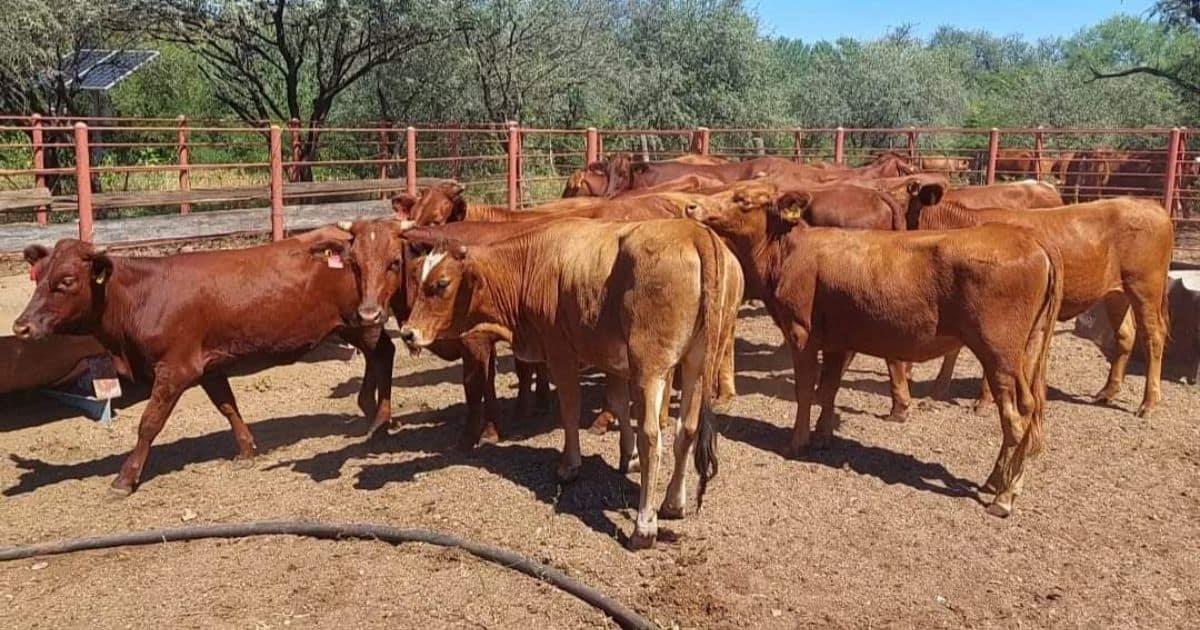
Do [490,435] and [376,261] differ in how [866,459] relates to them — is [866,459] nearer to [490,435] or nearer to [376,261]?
[490,435]

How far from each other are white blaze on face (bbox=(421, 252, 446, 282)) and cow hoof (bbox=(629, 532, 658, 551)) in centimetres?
184

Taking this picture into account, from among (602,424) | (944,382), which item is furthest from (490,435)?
(944,382)

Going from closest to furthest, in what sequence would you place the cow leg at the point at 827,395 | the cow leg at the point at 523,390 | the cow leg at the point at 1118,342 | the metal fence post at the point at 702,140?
the cow leg at the point at 827,395, the cow leg at the point at 523,390, the cow leg at the point at 1118,342, the metal fence post at the point at 702,140

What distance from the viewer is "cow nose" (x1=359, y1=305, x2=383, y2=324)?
5895mm

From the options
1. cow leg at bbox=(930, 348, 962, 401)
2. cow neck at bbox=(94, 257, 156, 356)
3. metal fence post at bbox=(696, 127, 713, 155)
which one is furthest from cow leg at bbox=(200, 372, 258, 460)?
metal fence post at bbox=(696, 127, 713, 155)

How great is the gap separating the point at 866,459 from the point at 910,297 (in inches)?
45.8

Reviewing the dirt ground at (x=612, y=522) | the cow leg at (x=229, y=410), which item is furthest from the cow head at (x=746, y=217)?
the cow leg at (x=229, y=410)

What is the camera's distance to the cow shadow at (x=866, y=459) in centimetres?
600

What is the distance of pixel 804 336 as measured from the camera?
6.45m

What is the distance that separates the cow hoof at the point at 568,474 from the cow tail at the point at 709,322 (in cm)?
99

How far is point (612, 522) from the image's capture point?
5.38m

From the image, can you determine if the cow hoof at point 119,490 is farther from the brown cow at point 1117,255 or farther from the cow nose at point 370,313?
the brown cow at point 1117,255

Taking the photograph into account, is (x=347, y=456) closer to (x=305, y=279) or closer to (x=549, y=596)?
(x=305, y=279)

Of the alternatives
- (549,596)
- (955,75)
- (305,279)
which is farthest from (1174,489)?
(955,75)
